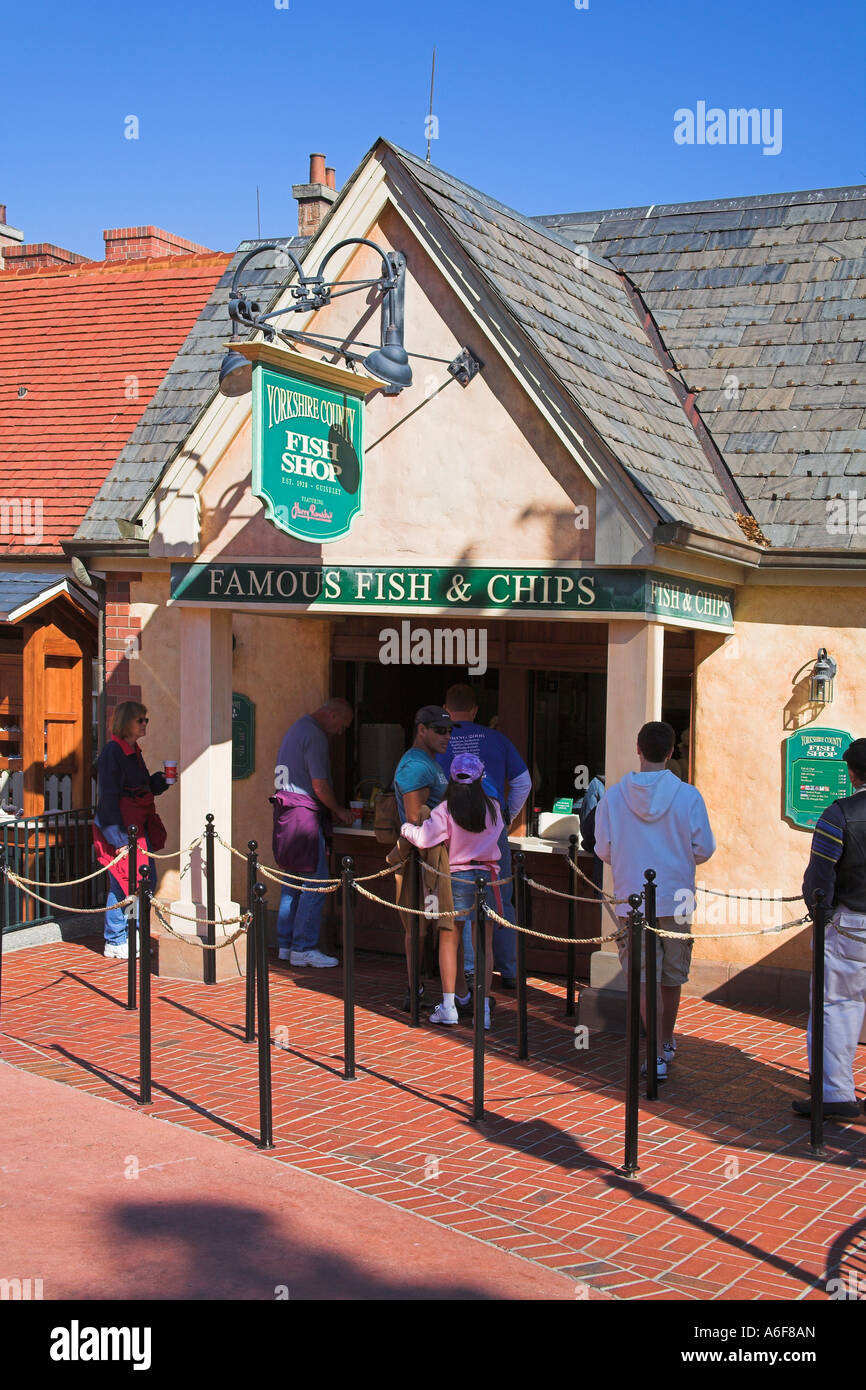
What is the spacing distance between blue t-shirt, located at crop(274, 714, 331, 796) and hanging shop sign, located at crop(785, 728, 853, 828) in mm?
3419

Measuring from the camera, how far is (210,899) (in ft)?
31.9

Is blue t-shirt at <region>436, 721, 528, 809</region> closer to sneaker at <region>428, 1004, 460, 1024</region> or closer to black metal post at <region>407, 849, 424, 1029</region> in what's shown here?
black metal post at <region>407, 849, 424, 1029</region>

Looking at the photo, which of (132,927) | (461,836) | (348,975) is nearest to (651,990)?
(348,975)

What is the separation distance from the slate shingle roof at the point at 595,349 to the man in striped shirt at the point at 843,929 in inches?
87.1

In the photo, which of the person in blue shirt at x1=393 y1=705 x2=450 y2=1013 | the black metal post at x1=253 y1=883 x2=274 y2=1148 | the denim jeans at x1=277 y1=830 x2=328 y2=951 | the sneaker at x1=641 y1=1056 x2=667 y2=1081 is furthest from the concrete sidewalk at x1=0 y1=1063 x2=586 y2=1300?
the denim jeans at x1=277 y1=830 x2=328 y2=951

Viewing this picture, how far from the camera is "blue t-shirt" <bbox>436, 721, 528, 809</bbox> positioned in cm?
966

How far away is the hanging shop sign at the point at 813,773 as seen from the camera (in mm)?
9680

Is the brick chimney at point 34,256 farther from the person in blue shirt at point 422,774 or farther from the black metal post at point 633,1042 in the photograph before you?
the black metal post at point 633,1042

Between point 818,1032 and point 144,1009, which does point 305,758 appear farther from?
point 818,1032

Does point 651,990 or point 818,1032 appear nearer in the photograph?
point 818,1032

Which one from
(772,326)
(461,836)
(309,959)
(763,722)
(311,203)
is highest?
(311,203)

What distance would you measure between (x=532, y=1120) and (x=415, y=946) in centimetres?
199

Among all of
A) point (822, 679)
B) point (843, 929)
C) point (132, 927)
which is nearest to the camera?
point (843, 929)

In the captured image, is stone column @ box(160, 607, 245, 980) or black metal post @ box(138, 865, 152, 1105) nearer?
black metal post @ box(138, 865, 152, 1105)
